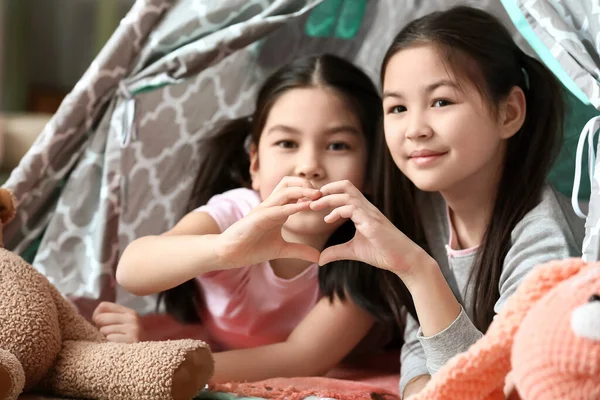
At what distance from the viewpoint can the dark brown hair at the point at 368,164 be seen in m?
1.31

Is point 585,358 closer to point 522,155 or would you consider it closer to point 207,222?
point 522,155

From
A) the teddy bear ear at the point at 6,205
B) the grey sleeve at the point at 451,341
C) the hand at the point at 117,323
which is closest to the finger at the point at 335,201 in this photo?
the grey sleeve at the point at 451,341

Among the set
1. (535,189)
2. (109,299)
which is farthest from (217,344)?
(535,189)

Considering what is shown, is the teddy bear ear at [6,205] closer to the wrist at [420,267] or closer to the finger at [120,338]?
the finger at [120,338]

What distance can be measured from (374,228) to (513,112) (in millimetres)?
374

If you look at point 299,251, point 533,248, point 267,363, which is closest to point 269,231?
point 299,251

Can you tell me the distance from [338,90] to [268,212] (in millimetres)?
417

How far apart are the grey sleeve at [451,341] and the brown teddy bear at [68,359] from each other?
11.9 inches

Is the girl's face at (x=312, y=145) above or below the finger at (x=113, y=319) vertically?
above

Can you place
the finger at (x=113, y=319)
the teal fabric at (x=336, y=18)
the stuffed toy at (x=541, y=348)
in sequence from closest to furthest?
the stuffed toy at (x=541, y=348) < the finger at (x=113, y=319) < the teal fabric at (x=336, y=18)

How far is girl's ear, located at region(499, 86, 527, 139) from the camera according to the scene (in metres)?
1.17

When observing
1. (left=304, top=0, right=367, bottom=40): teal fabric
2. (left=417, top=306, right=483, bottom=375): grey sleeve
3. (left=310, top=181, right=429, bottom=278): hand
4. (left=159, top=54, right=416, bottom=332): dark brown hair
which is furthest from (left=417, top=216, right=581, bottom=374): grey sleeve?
(left=304, top=0, right=367, bottom=40): teal fabric

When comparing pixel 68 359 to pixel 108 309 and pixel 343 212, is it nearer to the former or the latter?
pixel 108 309

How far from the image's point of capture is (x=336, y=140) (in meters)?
1.31
